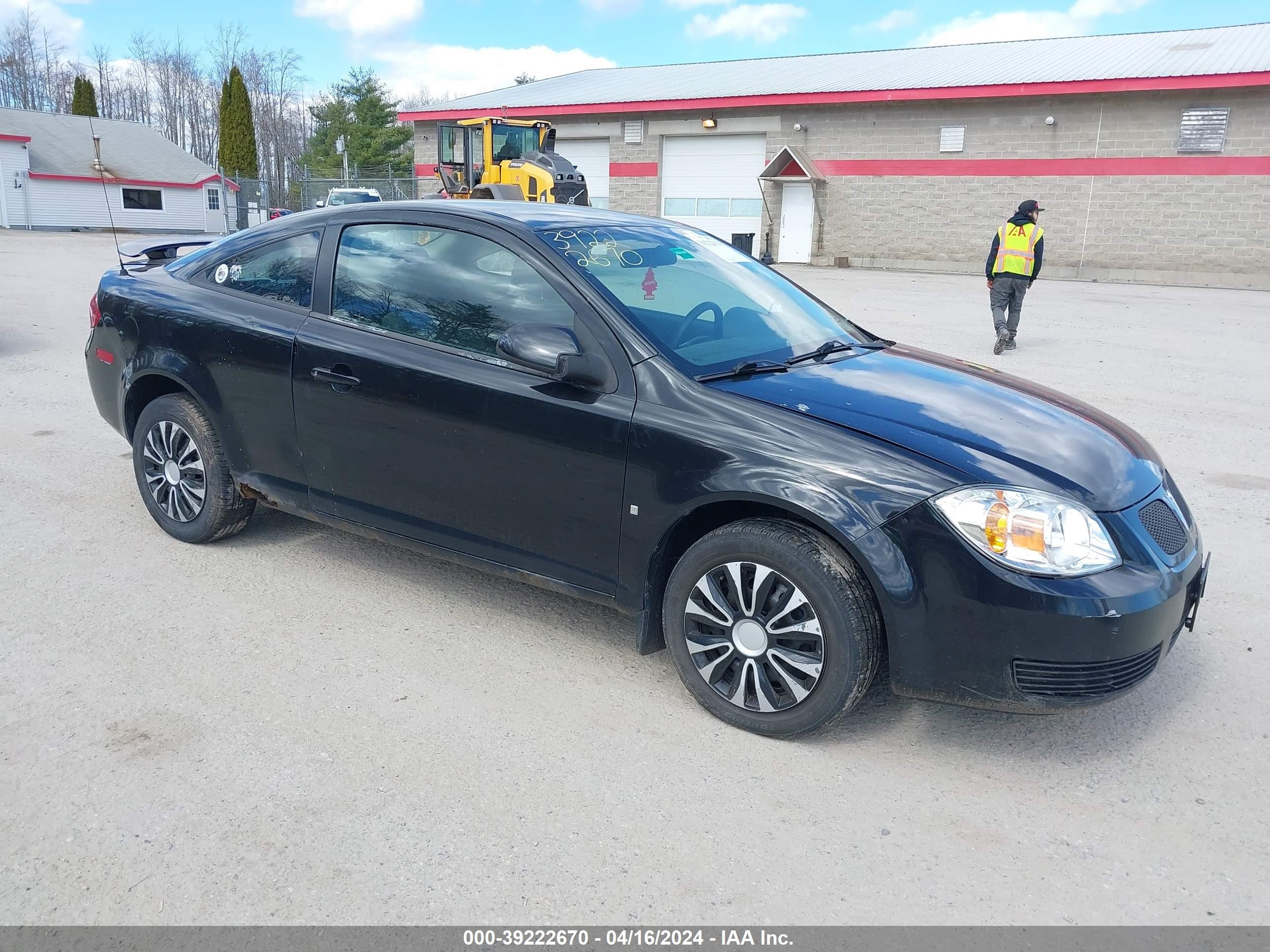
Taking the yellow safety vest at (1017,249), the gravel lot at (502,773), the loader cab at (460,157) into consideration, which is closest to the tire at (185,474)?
the gravel lot at (502,773)

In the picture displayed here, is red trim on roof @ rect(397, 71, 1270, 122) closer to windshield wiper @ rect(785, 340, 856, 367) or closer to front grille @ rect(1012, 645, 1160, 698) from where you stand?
windshield wiper @ rect(785, 340, 856, 367)

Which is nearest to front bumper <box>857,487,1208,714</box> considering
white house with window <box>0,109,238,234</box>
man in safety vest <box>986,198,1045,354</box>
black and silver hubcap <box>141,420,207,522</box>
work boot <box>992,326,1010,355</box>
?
black and silver hubcap <box>141,420,207,522</box>

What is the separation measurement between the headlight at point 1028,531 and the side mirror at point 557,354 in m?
1.22

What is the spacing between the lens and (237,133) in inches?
2196

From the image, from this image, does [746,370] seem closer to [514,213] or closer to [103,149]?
[514,213]

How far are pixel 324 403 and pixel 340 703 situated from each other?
1.29 metres

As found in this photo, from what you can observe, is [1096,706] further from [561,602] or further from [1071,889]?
[561,602]

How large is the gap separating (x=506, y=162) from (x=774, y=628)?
825 inches

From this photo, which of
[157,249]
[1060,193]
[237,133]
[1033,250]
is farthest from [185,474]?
[237,133]

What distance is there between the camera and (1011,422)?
11.3ft

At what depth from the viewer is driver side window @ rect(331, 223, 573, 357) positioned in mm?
3715
